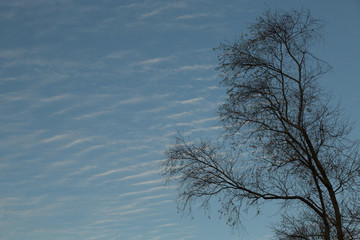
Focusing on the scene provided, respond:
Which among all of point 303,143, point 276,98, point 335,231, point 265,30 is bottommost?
point 335,231

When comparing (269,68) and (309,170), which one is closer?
(309,170)

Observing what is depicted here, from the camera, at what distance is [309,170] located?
1477 centimetres

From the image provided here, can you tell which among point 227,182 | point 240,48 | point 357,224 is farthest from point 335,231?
point 240,48

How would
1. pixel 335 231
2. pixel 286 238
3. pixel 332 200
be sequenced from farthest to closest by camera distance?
pixel 286 238
pixel 335 231
pixel 332 200

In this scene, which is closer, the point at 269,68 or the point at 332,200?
the point at 332,200

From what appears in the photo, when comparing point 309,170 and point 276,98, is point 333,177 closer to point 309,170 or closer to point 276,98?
point 309,170

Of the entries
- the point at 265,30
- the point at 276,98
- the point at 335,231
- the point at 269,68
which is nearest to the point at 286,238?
the point at 335,231

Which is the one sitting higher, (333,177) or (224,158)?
(224,158)

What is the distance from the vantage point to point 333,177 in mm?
14719

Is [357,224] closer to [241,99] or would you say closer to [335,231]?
[335,231]

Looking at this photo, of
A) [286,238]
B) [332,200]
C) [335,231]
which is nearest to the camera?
[332,200]

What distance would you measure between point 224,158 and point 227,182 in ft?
2.65

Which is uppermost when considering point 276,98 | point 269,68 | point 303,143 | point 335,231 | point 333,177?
point 269,68

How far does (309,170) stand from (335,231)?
239cm
